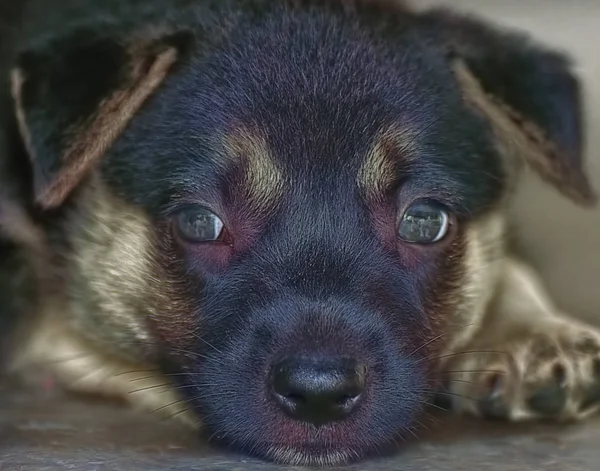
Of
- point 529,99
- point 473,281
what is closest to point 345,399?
point 473,281

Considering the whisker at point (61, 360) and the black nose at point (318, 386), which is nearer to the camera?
the black nose at point (318, 386)

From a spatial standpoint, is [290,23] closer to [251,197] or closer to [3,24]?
[251,197]

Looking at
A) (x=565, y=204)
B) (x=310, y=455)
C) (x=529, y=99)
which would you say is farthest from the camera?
(x=565, y=204)

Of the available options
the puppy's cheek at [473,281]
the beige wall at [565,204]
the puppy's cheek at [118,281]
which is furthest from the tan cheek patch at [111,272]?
the beige wall at [565,204]

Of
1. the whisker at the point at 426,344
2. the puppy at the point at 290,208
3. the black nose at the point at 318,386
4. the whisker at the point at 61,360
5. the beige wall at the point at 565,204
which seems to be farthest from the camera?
the beige wall at the point at 565,204

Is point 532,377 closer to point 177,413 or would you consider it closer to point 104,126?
point 177,413

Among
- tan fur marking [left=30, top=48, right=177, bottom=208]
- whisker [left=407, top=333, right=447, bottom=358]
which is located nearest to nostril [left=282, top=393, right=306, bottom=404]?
whisker [left=407, top=333, right=447, bottom=358]

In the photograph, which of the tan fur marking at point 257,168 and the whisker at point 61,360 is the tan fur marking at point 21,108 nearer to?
the tan fur marking at point 257,168
